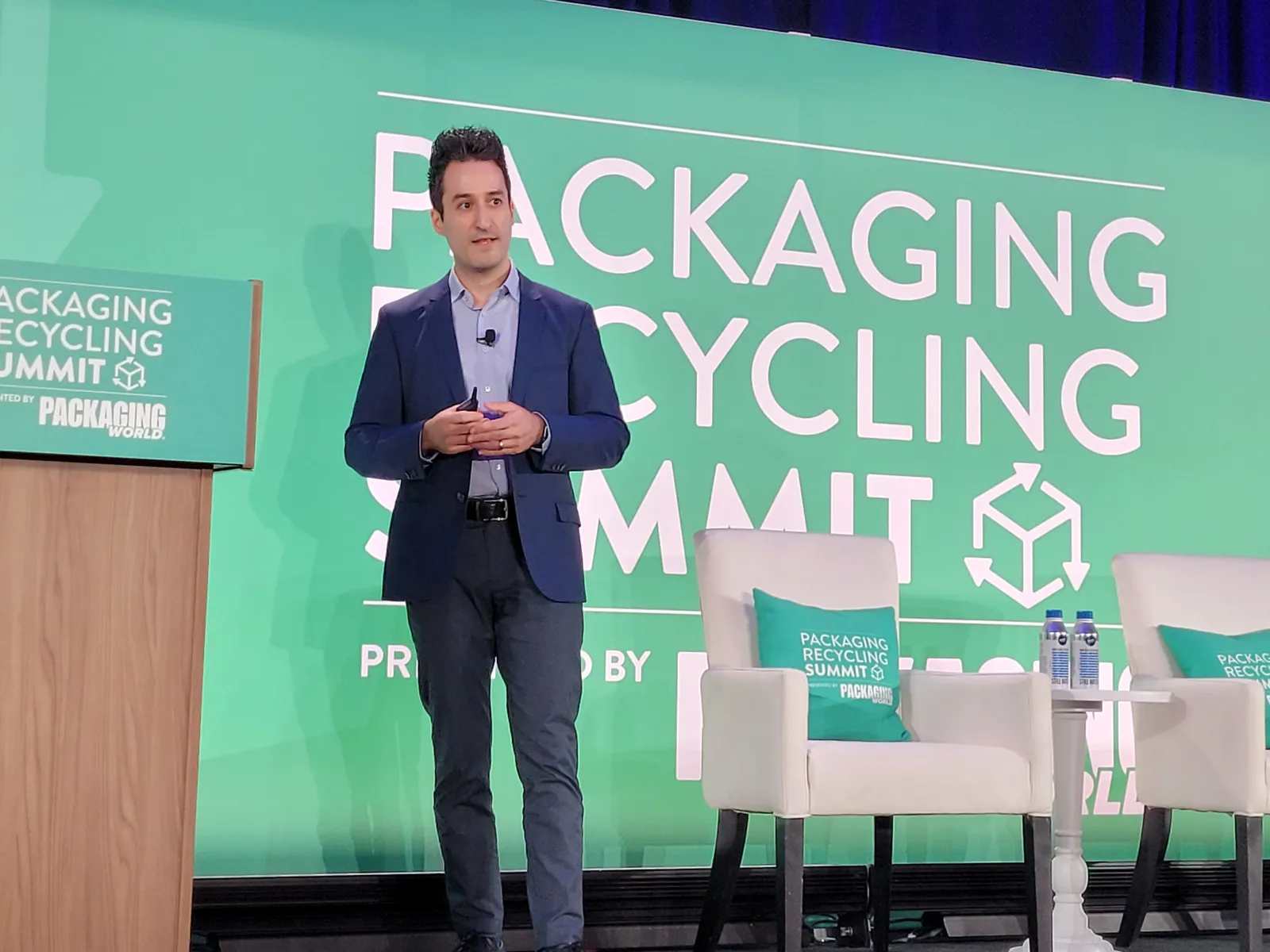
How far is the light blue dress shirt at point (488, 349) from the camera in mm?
3141

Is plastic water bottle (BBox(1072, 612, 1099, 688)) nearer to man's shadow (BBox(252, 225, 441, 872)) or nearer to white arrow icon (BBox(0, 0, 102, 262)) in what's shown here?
man's shadow (BBox(252, 225, 441, 872))

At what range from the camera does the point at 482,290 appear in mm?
3285

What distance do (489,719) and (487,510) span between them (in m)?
0.45

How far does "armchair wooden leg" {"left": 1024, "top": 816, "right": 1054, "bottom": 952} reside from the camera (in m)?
3.30

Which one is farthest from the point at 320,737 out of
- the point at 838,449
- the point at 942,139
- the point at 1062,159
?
the point at 1062,159

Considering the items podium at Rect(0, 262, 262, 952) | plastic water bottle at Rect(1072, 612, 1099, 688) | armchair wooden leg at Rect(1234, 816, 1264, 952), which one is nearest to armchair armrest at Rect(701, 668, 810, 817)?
plastic water bottle at Rect(1072, 612, 1099, 688)

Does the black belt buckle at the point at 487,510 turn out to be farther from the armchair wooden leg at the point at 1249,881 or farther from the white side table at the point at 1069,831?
the armchair wooden leg at the point at 1249,881

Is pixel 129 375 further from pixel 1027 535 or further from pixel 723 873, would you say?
pixel 1027 535

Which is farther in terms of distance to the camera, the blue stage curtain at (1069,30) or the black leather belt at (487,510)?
the blue stage curtain at (1069,30)

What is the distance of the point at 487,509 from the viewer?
307 centimetres

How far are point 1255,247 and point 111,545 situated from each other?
3.90 metres

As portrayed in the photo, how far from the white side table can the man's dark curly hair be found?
1.81m

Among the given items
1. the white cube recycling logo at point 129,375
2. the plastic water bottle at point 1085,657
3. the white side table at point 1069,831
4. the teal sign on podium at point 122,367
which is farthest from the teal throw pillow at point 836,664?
the white cube recycling logo at point 129,375

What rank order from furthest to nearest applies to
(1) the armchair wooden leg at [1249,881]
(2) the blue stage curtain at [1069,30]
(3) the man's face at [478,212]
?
(2) the blue stage curtain at [1069,30] → (1) the armchair wooden leg at [1249,881] → (3) the man's face at [478,212]
